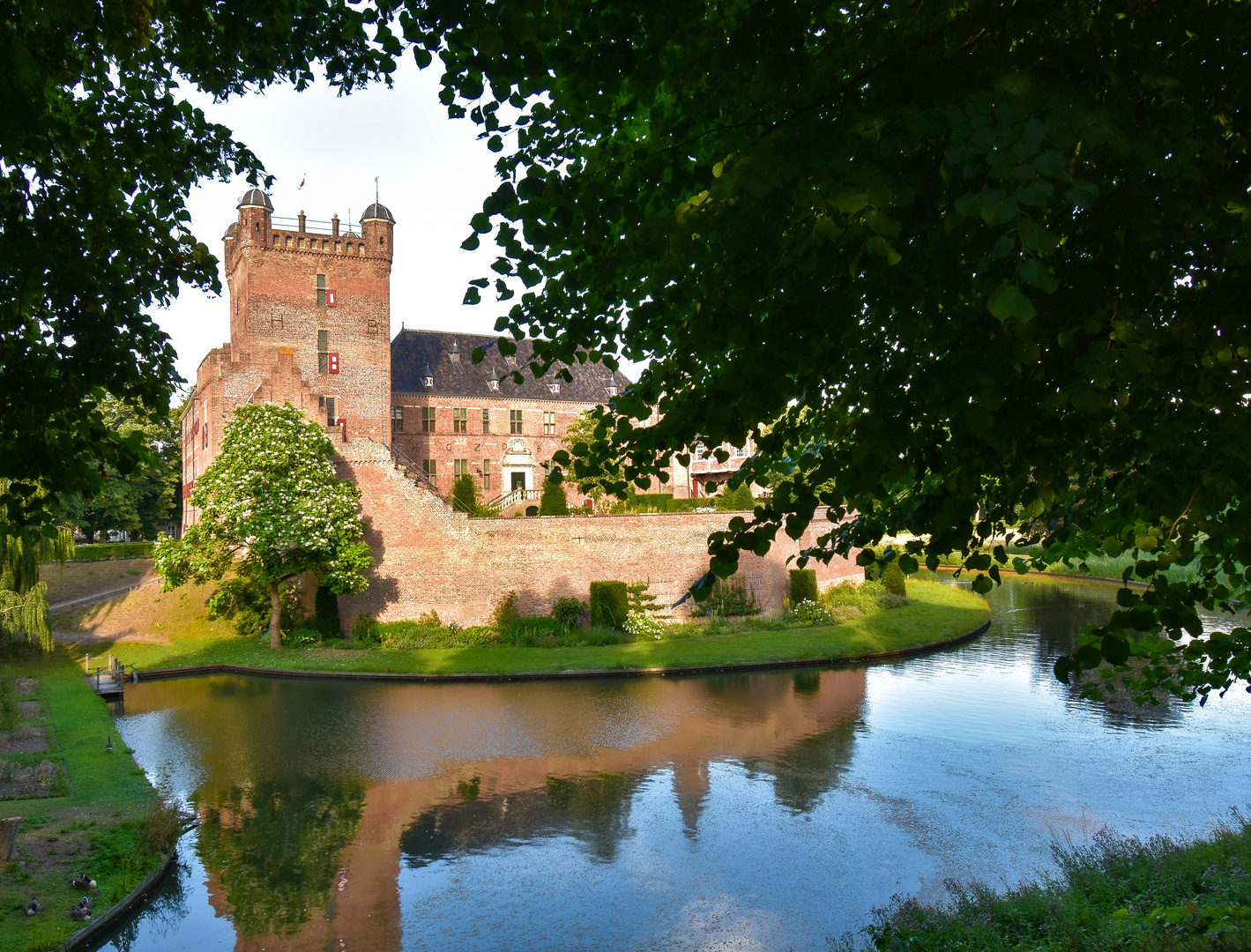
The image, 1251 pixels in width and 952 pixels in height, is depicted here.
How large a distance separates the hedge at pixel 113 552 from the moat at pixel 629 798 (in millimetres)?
14246

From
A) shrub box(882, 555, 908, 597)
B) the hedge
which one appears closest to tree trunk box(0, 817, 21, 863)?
the hedge

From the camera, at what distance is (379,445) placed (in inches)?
1194

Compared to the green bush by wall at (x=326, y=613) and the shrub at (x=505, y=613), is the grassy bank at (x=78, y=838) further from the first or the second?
the shrub at (x=505, y=613)

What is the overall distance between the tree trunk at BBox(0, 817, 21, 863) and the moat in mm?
1840

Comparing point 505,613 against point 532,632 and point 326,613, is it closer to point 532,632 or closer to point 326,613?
point 532,632

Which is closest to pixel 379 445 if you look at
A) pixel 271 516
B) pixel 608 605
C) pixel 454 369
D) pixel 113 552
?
pixel 271 516

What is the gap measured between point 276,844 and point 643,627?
56.2 ft

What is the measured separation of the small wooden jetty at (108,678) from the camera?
22.2 m

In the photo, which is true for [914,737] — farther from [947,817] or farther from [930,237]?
[930,237]

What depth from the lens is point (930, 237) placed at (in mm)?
3656

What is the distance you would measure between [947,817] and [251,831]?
10.6m

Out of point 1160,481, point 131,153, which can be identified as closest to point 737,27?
point 1160,481

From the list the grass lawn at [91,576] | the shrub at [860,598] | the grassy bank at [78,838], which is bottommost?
the grassy bank at [78,838]

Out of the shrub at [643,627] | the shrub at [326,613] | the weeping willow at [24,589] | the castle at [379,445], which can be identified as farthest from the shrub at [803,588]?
the weeping willow at [24,589]
